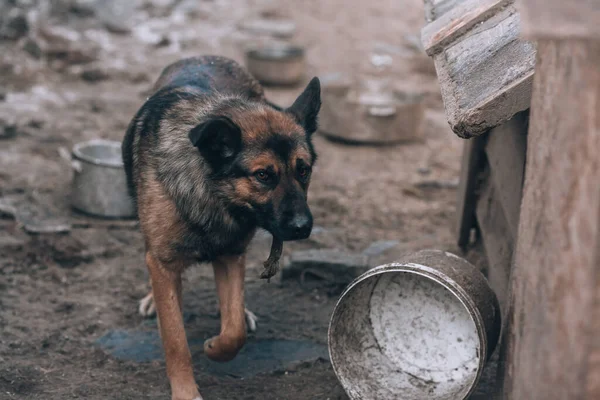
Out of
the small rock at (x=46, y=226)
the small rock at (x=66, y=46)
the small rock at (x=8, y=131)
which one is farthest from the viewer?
the small rock at (x=66, y=46)

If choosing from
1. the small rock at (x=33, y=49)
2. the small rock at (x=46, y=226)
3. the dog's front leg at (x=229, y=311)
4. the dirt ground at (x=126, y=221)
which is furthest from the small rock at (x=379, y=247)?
the small rock at (x=33, y=49)

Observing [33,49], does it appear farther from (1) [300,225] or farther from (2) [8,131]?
(1) [300,225]

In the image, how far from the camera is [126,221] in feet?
21.7

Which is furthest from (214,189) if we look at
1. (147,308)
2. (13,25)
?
(13,25)

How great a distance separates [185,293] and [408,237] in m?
1.96

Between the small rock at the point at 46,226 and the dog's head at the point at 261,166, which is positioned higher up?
the dog's head at the point at 261,166

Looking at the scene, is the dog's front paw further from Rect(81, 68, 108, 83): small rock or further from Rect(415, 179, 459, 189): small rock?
Rect(81, 68, 108, 83): small rock

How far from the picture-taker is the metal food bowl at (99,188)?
643 centimetres

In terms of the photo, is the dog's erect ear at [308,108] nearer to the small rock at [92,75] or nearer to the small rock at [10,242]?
the small rock at [10,242]

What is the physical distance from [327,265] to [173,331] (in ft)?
5.34

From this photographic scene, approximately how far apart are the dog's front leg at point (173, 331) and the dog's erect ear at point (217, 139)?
0.68 metres

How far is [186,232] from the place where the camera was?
169 inches

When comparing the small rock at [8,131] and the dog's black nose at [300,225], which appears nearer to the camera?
the dog's black nose at [300,225]

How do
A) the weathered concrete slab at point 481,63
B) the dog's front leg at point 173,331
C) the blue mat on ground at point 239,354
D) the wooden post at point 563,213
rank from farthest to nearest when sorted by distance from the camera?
the blue mat on ground at point 239,354 < the dog's front leg at point 173,331 < the weathered concrete slab at point 481,63 < the wooden post at point 563,213
